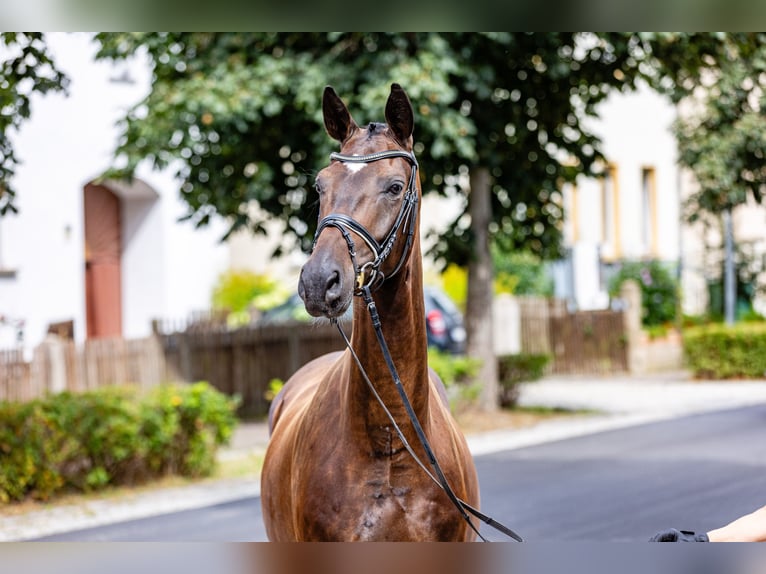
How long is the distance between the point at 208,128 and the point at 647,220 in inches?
735

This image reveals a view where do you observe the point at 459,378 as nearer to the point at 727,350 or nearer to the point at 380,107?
the point at 380,107

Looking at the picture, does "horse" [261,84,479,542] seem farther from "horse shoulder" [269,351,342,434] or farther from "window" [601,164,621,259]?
"window" [601,164,621,259]

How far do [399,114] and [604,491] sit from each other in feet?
23.1

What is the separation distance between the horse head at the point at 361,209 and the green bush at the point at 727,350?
53.2 ft

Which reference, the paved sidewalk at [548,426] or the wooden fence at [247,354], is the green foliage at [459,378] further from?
the wooden fence at [247,354]

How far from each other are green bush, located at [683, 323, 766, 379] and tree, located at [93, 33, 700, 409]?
561 centimetres

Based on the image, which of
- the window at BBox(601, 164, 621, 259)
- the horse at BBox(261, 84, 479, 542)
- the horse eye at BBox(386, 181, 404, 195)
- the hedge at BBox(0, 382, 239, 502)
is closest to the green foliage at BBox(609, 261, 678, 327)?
the window at BBox(601, 164, 621, 259)

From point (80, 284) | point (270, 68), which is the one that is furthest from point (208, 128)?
point (80, 284)

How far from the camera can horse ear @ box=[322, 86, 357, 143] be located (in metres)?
3.66

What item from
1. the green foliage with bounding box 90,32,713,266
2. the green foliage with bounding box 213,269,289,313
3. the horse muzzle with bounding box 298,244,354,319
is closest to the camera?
the horse muzzle with bounding box 298,244,354,319

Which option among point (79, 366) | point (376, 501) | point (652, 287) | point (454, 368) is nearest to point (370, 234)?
point (376, 501)

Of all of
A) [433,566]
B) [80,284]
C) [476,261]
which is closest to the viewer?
[433,566]

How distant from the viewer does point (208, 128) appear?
39.7 ft
